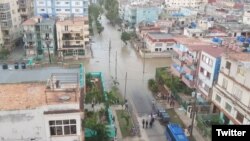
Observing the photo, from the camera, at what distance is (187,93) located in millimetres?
34031

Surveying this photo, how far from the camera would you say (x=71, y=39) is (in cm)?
4931

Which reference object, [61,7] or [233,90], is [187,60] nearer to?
[233,90]

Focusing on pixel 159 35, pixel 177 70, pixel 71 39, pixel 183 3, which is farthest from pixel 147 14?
pixel 177 70

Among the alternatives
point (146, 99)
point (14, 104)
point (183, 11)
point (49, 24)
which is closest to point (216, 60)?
point (146, 99)

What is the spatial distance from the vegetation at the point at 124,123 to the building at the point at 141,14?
46.5 m

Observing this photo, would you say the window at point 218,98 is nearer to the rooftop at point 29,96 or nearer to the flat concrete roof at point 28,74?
the flat concrete roof at point 28,74

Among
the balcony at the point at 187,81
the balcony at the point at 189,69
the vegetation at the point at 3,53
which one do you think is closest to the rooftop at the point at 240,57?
the balcony at the point at 189,69

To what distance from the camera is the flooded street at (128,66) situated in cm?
3472

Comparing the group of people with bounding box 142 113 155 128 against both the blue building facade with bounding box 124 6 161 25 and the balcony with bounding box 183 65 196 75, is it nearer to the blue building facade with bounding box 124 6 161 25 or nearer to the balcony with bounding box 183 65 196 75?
the balcony with bounding box 183 65 196 75

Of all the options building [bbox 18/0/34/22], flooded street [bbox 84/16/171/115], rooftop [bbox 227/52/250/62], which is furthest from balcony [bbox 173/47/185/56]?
building [bbox 18/0/34/22]

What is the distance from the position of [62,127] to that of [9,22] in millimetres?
42228

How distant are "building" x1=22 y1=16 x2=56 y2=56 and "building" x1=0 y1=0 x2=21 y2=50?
5.84 meters

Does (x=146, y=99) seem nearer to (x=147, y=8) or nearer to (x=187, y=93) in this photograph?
(x=187, y=93)

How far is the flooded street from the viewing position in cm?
3472
